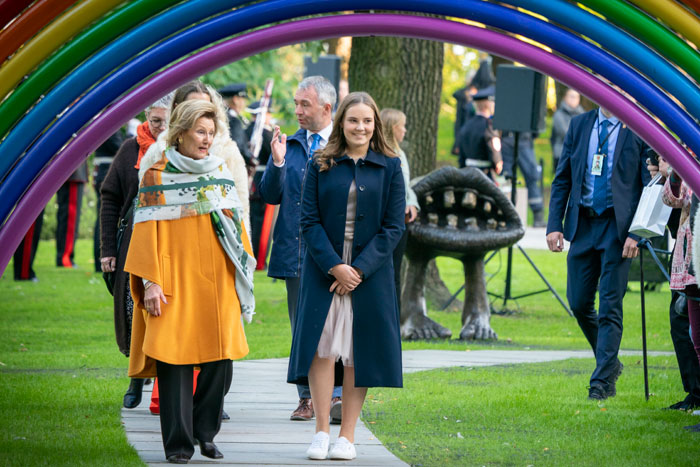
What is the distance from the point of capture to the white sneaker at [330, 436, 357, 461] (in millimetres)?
6512

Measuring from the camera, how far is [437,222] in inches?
460

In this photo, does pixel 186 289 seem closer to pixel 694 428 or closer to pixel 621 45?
pixel 621 45

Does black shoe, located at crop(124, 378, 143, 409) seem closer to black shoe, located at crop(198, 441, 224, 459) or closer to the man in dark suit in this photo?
black shoe, located at crop(198, 441, 224, 459)

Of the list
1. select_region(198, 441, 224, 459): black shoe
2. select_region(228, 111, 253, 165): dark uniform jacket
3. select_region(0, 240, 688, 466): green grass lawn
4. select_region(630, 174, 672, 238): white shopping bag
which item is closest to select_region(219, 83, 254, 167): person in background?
select_region(228, 111, 253, 165): dark uniform jacket

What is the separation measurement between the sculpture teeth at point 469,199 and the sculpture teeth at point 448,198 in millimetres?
111

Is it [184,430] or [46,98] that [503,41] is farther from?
[184,430]

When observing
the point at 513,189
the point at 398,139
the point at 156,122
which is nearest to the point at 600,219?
the point at 398,139

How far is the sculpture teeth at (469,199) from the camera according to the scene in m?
11.6

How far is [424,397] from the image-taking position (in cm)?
856

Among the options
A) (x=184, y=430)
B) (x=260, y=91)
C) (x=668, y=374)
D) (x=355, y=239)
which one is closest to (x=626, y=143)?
(x=668, y=374)

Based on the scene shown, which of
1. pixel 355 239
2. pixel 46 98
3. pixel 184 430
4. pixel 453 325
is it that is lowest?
pixel 453 325

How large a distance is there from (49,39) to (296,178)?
8.96 ft

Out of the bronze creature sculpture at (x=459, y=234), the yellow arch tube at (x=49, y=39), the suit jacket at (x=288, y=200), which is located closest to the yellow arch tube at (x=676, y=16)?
the yellow arch tube at (x=49, y=39)

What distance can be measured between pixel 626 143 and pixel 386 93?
591cm
